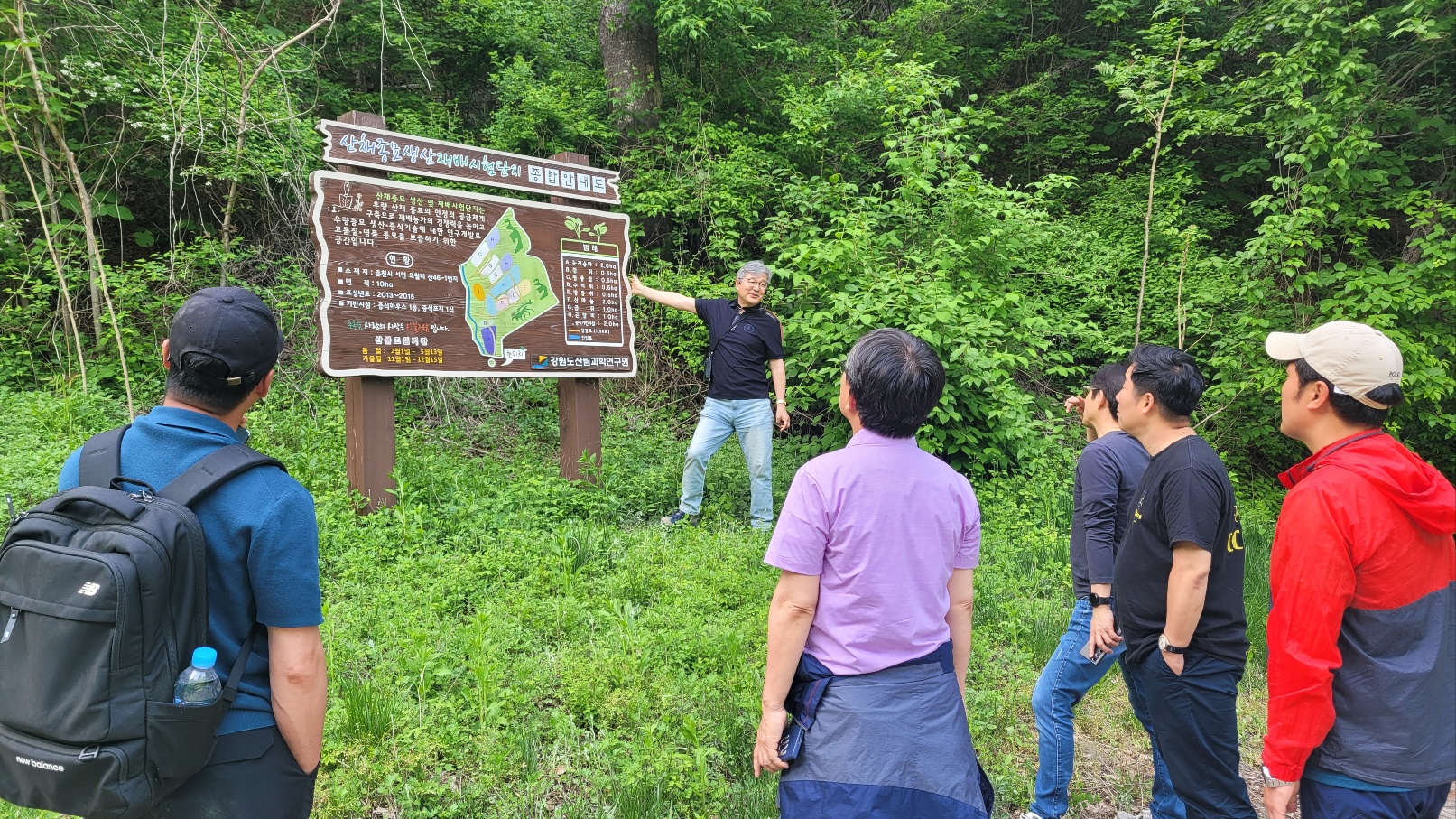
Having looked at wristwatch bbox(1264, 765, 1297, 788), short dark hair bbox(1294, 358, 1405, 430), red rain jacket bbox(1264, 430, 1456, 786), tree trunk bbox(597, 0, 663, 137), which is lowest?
wristwatch bbox(1264, 765, 1297, 788)

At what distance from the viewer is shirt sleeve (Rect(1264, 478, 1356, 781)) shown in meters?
1.90

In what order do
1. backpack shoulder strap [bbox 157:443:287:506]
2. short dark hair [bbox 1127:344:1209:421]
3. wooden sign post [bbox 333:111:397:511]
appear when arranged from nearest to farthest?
1. backpack shoulder strap [bbox 157:443:287:506]
2. short dark hair [bbox 1127:344:1209:421]
3. wooden sign post [bbox 333:111:397:511]

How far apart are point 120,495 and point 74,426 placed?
640cm

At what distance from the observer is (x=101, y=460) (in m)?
1.66

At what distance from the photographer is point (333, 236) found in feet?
16.9

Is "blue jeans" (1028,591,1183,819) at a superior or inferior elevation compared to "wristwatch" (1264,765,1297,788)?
inferior

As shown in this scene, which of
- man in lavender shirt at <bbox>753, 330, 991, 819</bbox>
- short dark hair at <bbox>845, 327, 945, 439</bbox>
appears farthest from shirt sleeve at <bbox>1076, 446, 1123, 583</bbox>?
short dark hair at <bbox>845, 327, 945, 439</bbox>

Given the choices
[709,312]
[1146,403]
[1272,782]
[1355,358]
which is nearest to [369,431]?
[709,312]

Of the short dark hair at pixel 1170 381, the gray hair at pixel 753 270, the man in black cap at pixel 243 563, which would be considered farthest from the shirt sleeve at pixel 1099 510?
the gray hair at pixel 753 270

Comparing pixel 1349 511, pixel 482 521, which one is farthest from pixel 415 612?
pixel 1349 511

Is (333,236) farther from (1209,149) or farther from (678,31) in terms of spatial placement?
(1209,149)

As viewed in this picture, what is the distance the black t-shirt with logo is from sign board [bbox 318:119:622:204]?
195 inches

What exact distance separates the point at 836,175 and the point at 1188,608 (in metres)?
6.50

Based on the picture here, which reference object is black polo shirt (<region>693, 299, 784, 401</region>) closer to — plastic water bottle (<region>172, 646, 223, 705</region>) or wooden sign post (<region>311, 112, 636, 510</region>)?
wooden sign post (<region>311, 112, 636, 510</region>)
